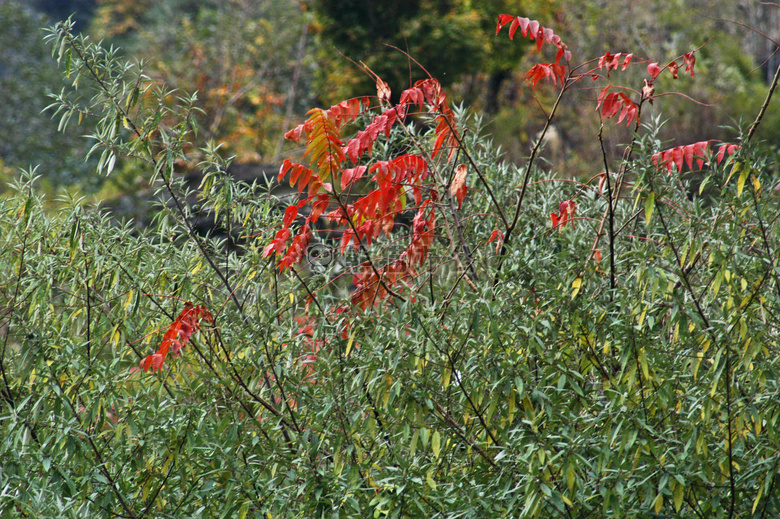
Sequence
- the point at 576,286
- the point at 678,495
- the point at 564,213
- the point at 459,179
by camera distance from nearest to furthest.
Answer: the point at 678,495, the point at 576,286, the point at 459,179, the point at 564,213

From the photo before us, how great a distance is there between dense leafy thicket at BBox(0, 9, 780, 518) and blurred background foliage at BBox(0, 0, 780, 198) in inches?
202

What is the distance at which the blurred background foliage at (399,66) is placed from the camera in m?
8.23

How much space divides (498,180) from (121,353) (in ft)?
5.08

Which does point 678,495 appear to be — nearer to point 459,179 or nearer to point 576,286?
point 576,286

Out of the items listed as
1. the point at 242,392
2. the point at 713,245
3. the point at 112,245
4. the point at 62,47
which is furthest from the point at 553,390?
the point at 62,47

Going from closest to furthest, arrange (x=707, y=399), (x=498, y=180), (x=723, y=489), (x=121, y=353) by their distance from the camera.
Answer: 1. (x=707, y=399)
2. (x=723, y=489)
3. (x=121, y=353)
4. (x=498, y=180)

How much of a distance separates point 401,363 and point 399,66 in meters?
6.69

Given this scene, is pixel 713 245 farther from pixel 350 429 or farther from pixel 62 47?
pixel 62 47

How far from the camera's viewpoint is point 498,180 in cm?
280

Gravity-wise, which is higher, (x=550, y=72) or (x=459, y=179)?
(x=550, y=72)

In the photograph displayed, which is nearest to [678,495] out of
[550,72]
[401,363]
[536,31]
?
[401,363]

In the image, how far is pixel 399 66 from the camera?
802 cm

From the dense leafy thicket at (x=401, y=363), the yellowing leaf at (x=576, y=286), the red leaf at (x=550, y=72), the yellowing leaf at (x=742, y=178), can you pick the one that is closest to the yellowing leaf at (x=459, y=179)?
the dense leafy thicket at (x=401, y=363)

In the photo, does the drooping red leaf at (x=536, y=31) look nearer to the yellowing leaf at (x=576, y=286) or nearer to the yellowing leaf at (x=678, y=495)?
the yellowing leaf at (x=576, y=286)
